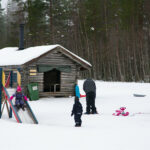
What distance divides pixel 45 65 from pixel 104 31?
847 inches

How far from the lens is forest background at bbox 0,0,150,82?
38281 millimetres

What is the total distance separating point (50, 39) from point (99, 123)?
106 ft

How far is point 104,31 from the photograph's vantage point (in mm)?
40094

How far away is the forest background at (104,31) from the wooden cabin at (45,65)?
51.0 feet

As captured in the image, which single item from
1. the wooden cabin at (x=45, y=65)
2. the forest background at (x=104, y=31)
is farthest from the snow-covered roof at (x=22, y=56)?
the forest background at (x=104, y=31)

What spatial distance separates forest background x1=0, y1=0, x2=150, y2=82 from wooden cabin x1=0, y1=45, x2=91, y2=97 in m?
15.6

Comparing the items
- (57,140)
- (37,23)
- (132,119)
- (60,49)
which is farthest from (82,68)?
(37,23)

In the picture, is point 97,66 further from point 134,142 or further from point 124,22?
point 134,142

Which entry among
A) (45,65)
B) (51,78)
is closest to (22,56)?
(45,65)

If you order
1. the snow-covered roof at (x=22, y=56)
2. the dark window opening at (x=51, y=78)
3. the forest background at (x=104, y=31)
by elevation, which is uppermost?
the forest background at (x=104, y=31)

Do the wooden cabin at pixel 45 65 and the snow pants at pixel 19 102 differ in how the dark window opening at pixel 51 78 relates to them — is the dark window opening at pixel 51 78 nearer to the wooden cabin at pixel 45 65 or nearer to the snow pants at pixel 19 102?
the wooden cabin at pixel 45 65

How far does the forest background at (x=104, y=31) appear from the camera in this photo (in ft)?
126

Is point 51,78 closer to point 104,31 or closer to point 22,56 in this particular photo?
point 22,56

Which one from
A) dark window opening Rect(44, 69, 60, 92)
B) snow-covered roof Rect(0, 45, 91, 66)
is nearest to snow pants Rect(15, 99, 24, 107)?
snow-covered roof Rect(0, 45, 91, 66)
